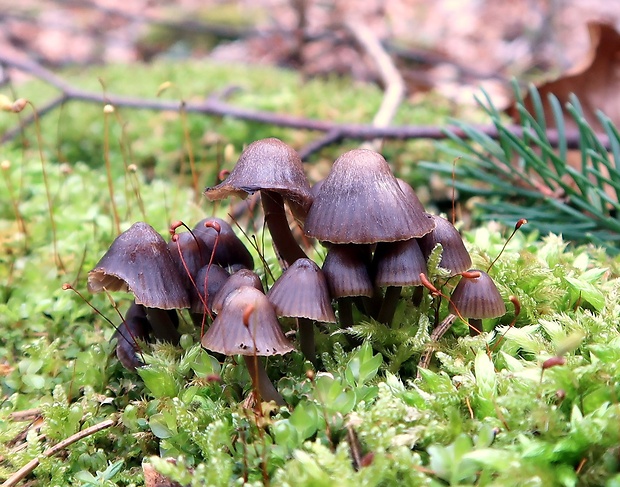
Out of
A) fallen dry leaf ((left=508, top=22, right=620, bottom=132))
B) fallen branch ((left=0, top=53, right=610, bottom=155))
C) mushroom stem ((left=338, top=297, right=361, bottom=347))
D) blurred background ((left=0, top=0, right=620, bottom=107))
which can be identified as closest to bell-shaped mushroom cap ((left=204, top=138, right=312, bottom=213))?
mushroom stem ((left=338, top=297, right=361, bottom=347))

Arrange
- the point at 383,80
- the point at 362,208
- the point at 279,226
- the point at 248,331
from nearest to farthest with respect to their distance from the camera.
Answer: the point at 248,331
the point at 362,208
the point at 279,226
the point at 383,80

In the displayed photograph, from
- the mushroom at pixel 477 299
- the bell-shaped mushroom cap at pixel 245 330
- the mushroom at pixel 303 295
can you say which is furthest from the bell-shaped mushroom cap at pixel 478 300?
the bell-shaped mushroom cap at pixel 245 330

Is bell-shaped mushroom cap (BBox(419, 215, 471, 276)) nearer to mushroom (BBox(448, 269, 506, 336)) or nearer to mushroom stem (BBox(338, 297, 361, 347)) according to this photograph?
mushroom (BBox(448, 269, 506, 336))

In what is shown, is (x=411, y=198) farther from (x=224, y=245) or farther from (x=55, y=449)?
(x=55, y=449)

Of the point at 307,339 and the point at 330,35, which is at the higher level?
the point at 330,35

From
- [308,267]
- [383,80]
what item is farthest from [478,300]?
[383,80]

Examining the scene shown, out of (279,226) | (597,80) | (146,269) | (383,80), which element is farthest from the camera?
(383,80)

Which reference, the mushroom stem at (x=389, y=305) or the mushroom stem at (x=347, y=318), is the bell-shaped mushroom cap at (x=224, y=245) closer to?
the mushroom stem at (x=347, y=318)
